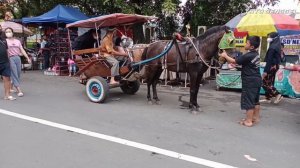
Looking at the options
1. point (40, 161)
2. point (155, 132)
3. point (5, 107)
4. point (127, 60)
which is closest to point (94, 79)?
point (127, 60)

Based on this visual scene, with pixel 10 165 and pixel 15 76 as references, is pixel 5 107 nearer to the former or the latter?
pixel 15 76

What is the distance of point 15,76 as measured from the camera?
9359 mm

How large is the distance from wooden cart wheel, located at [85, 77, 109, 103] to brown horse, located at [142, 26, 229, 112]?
1.17m

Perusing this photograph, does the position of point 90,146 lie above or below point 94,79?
below

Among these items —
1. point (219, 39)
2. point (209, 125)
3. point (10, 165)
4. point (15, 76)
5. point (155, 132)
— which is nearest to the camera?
point (10, 165)

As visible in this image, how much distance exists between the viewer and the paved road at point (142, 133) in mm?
4898

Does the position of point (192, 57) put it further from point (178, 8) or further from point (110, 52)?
point (178, 8)

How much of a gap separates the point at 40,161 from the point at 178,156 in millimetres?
1934

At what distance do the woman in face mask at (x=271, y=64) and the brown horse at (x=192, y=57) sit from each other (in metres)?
1.80

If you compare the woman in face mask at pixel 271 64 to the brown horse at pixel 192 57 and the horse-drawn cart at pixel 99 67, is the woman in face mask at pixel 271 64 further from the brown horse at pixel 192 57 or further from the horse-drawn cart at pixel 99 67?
the horse-drawn cart at pixel 99 67

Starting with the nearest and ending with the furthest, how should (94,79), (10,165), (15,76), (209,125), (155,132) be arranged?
(10,165)
(155,132)
(209,125)
(94,79)
(15,76)

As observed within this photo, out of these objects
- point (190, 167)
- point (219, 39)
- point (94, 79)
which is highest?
point (219, 39)

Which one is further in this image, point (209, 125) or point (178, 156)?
point (209, 125)

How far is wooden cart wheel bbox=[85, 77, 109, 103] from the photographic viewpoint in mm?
8484
